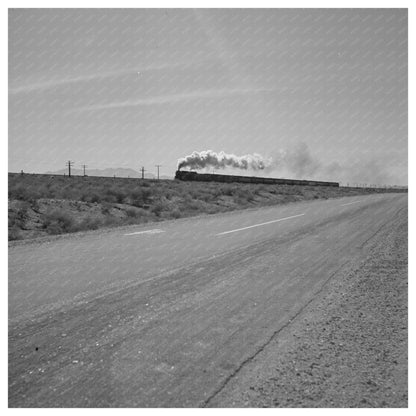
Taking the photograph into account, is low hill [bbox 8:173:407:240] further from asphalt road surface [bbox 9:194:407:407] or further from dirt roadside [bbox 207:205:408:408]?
dirt roadside [bbox 207:205:408:408]

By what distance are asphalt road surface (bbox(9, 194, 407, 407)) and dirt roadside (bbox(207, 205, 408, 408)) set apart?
6.4 inches

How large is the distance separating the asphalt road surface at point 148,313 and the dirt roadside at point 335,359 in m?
0.16

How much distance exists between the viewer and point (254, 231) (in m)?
11.3

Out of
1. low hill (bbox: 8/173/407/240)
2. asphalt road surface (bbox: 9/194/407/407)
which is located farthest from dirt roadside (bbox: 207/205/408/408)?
low hill (bbox: 8/173/407/240)

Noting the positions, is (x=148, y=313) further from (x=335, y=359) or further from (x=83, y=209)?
(x=83, y=209)

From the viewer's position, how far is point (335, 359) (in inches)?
126

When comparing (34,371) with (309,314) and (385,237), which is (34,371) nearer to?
(309,314)

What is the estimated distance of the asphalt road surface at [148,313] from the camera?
277cm

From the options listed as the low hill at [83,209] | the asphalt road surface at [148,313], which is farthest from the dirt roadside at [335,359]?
the low hill at [83,209]

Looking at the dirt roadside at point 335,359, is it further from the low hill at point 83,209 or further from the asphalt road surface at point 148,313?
the low hill at point 83,209

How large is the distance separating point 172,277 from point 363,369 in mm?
3345

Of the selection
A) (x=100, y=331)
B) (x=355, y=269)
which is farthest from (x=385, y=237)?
(x=100, y=331)

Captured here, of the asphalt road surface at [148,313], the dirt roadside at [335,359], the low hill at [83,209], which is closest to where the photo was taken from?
the dirt roadside at [335,359]

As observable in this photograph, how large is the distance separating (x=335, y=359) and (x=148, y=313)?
204 cm
